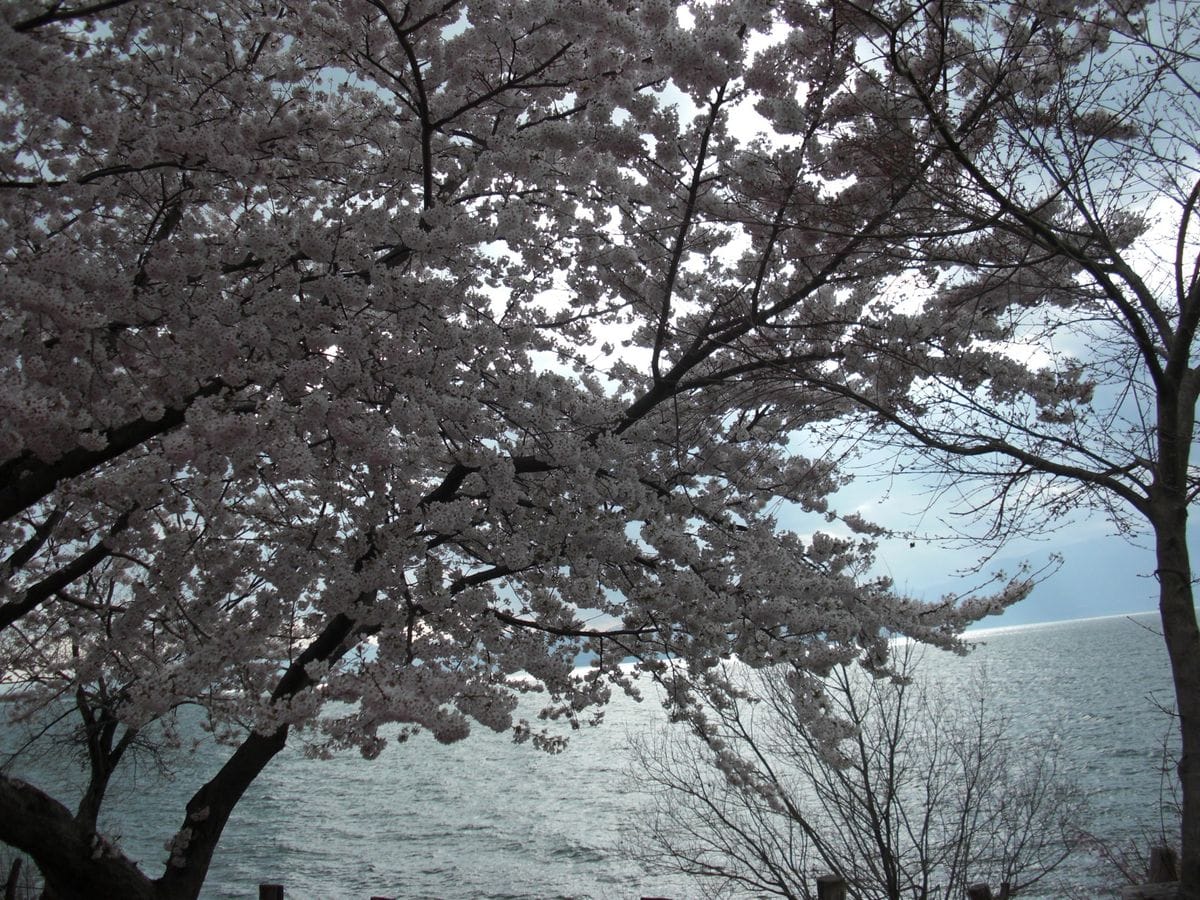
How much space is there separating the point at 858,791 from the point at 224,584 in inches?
206

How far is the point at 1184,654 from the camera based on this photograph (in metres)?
3.47

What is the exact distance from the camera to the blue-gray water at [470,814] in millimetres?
20016

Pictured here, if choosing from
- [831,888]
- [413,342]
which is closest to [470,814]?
[831,888]

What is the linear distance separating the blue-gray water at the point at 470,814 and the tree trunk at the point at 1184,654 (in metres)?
3.97

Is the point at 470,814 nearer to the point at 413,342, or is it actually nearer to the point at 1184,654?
the point at 413,342

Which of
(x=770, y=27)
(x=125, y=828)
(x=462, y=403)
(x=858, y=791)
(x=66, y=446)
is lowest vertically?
(x=125, y=828)

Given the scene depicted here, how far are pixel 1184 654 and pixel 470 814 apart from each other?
31.5m

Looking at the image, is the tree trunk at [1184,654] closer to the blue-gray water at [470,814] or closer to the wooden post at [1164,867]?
the wooden post at [1164,867]

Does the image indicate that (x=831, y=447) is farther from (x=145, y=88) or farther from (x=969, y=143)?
(x=145, y=88)

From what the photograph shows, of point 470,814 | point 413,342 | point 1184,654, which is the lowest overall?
point 470,814

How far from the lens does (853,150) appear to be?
3959mm

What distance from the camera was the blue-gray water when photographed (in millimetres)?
20016

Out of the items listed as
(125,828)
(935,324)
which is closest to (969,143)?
(935,324)

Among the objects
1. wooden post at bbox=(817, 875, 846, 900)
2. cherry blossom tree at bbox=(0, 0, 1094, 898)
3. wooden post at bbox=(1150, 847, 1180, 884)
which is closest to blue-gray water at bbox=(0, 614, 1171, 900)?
wooden post at bbox=(1150, 847, 1180, 884)
